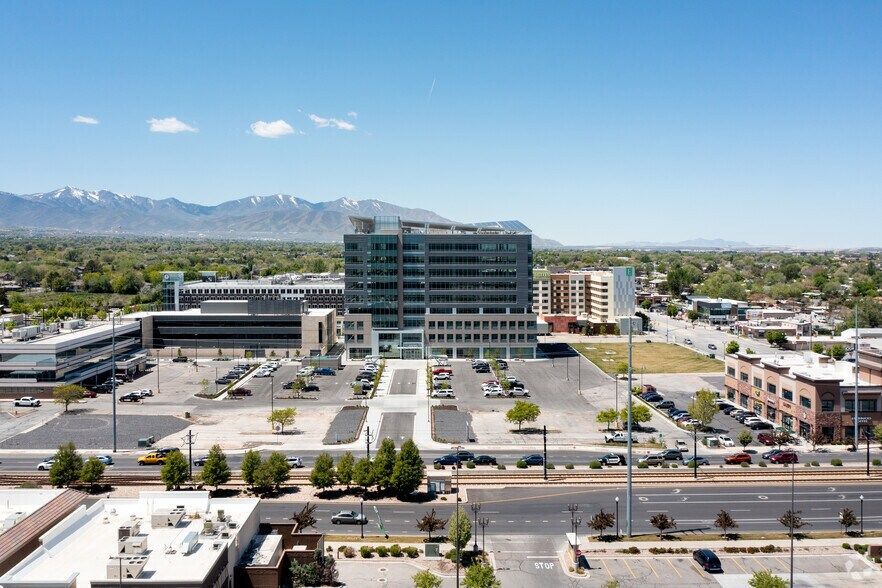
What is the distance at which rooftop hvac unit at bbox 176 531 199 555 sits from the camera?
34.1 metres

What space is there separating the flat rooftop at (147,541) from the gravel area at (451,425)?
3651 cm

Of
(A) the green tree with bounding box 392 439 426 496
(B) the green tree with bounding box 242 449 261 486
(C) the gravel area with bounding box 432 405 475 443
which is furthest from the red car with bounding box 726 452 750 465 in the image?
(B) the green tree with bounding box 242 449 261 486

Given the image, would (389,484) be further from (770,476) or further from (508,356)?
(508,356)

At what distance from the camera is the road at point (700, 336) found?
139 m

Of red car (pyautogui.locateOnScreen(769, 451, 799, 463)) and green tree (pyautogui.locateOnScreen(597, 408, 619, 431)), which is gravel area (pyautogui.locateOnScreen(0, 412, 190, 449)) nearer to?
green tree (pyautogui.locateOnScreen(597, 408, 619, 431))

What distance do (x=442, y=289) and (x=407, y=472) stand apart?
7493cm

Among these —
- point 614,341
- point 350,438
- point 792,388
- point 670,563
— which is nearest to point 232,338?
point 350,438

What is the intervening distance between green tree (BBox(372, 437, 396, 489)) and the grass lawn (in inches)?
2513

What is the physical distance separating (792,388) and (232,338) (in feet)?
299

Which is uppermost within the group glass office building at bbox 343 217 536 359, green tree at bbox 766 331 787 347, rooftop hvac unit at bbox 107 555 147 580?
glass office building at bbox 343 217 536 359

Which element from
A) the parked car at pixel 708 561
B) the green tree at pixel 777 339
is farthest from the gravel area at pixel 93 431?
the green tree at pixel 777 339

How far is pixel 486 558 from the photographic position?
4559 cm

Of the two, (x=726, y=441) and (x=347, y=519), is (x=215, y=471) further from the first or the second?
(x=726, y=441)

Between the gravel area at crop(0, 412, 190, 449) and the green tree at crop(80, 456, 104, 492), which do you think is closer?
the green tree at crop(80, 456, 104, 492)
